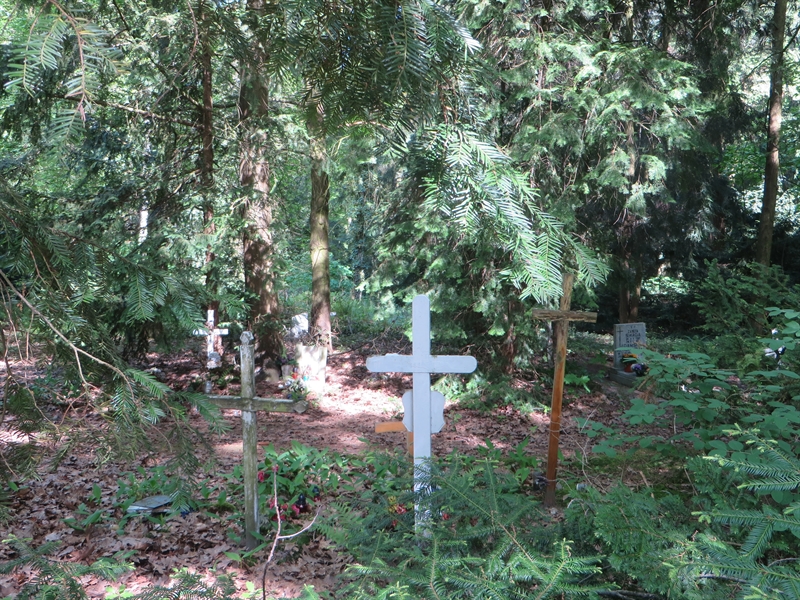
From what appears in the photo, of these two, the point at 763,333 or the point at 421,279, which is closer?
the point at 763,333

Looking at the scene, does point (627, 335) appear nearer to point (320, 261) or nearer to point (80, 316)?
point (320, 261)

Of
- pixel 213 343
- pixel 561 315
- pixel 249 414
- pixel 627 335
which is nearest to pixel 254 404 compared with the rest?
pixel 249 414

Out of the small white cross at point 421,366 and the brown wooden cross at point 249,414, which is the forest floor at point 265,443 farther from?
the small white cross at point 421,366

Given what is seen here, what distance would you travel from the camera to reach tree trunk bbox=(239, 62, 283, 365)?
6.66m

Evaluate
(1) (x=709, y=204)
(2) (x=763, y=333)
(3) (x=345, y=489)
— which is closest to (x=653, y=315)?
(1) (x=709, y=204)

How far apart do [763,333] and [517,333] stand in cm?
306

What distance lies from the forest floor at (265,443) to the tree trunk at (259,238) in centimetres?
93

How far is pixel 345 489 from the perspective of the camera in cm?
527

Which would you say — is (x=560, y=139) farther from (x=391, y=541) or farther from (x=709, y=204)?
(x=709, y=204)

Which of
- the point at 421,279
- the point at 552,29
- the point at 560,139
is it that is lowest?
the point at 421,279

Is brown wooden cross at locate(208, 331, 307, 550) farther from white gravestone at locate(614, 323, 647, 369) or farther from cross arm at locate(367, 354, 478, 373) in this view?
white gravestone at locate(614, 323, 647, 369)

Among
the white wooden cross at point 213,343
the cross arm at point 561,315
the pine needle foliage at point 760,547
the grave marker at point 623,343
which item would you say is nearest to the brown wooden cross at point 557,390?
the cross arm at point 561,315

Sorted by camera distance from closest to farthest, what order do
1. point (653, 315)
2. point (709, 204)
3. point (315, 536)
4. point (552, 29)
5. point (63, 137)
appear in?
point (63, 137), point (315, 536), point (552, 29), point (709, 204), point (653, 315)

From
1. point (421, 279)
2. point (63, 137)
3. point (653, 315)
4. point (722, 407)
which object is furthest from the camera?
point (653, 315)
